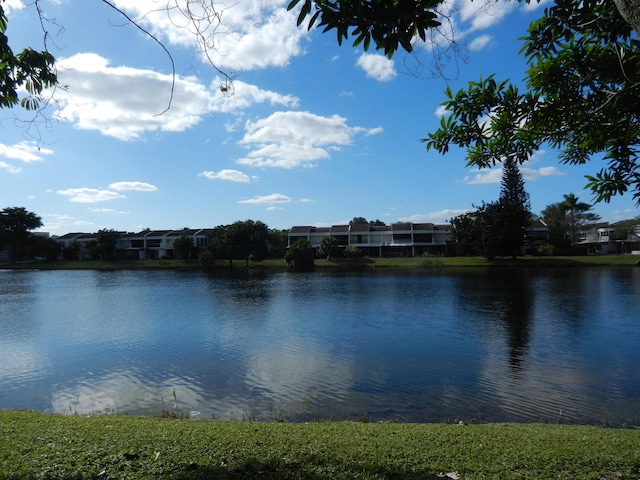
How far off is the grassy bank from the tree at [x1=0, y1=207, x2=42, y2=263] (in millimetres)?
3880

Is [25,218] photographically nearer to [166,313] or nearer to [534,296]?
[166,313]

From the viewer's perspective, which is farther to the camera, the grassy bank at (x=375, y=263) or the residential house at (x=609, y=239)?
the residential house at (x=609, y=239)

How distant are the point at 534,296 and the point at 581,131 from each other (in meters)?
29.6

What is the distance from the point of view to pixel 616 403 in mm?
10555

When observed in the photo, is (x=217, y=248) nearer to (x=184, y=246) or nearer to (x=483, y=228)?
(x=184, y=246)

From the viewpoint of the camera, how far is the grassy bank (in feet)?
211

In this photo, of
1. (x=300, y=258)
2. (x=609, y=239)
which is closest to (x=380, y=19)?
(x=300, y=258)

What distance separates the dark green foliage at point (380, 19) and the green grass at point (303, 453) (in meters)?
4.13

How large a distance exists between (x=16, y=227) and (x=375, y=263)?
72141 mm

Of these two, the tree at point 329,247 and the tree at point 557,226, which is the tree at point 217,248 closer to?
the tree at point 329,247

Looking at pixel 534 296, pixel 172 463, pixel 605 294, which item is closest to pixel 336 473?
pixel 172 463

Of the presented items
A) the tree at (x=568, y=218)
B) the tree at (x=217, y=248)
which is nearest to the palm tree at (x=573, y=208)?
the tree at (x=568, y=218)

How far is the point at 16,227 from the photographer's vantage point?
8706 cm

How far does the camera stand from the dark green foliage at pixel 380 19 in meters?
3.66
